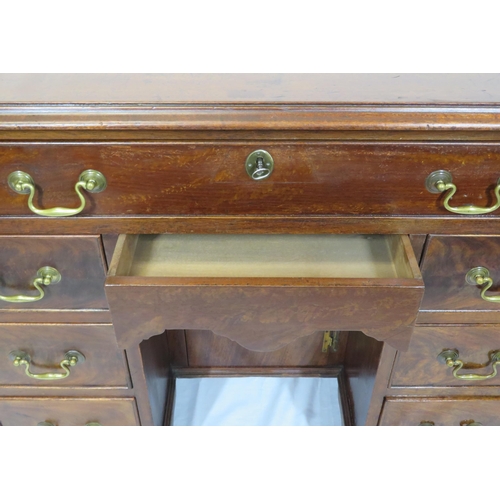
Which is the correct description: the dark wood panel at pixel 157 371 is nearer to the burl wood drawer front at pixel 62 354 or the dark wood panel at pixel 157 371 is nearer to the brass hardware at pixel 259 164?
the burl wood drawer front at pixel 62 354

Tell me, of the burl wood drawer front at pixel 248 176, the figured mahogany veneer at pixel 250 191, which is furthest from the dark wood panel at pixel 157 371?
the burl wood drawer front at pixel 248 176

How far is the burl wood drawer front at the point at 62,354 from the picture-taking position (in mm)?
807

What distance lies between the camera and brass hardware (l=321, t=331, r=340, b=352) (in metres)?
1.12

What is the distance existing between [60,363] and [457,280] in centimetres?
66

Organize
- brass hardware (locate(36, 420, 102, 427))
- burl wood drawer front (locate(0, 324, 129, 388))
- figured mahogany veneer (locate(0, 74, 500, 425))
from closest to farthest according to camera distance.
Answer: figured mahogany veneer (locate(0, 74, 500, 425)) < burl wood drawer front (locate(0, 324, 129, 388)) < brass hardware (locate(36, 420, 102, 427))

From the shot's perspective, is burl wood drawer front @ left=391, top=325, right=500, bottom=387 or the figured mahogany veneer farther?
burl wood drawer front @ left=391, top=325, right=500, bottom=387

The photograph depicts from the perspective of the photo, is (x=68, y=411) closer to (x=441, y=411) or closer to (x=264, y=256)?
(x=264, y=256)

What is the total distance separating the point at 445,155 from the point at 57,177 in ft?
1.65

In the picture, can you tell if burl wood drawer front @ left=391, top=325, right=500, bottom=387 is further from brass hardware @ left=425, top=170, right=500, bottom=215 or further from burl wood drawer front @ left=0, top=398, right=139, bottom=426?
burl wood drawer front @ left=0, top=398, right=139, bottom=426

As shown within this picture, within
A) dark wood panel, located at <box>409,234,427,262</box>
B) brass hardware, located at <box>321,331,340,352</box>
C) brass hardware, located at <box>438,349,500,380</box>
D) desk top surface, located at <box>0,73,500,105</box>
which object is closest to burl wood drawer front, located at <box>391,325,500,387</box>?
brass hardware, located at <box>438,349,500,380</box>

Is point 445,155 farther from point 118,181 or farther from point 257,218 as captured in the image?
point 118,181

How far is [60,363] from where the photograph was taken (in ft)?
2.73

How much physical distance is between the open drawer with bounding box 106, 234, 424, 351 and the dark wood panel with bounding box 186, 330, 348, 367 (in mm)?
424

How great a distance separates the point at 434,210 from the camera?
678mm
